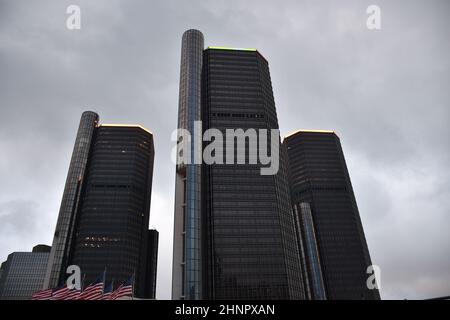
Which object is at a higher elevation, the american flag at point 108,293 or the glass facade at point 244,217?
the glass facade at point 244,217

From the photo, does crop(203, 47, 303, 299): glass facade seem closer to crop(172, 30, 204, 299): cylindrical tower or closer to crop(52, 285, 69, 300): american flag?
crop(172, 30, 204, 299): cylindrical tower

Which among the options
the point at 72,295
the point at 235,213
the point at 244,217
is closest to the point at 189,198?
the point at 235,213

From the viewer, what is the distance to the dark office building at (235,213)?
119 meters

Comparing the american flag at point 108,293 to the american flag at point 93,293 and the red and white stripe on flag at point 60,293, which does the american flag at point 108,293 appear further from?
the red and white stripe on flag at point 60,293

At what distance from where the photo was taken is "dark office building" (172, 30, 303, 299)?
11931cm

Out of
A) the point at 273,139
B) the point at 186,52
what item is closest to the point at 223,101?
the point at 273,139

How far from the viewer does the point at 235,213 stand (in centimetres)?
13000

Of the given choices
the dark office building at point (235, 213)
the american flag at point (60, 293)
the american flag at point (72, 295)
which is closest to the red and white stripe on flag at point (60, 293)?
the american flag at point (60, 293)

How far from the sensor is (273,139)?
497ft

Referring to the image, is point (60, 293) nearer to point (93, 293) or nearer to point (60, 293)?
point (60, 293)

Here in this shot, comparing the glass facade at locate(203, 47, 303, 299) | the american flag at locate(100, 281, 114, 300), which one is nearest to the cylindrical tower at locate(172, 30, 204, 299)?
the glass facade at locate(203, 47, 303, 299)
